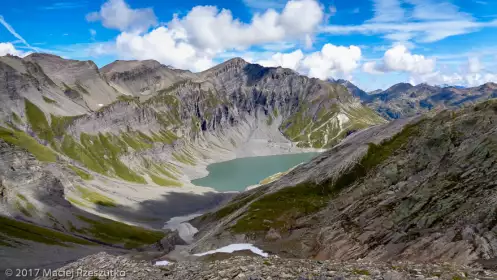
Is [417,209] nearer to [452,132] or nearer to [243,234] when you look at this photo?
[452,132]

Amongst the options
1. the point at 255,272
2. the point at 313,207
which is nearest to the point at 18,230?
the point at 313,207

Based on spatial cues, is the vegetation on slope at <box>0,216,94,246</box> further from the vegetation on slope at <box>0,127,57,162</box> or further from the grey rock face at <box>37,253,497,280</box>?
the vegetation on slope at <box>0,127,57,162</box>

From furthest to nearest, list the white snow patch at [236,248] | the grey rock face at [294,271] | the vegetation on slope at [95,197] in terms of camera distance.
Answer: the vegetation on slope at [95,197] → the white snow patch at [236,248] → the grey rock face at [294,271]

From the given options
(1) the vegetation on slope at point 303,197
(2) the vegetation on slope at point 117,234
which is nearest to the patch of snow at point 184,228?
(2) the vegetation on slope at point 117,234

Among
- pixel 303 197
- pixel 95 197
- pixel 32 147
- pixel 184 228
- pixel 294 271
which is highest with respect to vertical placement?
pixel 32 147

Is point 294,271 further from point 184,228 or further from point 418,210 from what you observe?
point 184,228

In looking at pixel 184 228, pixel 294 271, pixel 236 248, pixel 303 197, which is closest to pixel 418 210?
pixel 294 271

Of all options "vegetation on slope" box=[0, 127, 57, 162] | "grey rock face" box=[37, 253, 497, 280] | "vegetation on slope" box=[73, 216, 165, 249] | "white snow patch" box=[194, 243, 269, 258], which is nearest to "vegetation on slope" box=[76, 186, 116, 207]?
"vegetation on slope" box=[0, 127, 57, 162]

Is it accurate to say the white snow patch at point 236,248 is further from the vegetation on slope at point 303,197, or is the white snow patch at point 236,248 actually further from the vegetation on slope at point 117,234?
the vegetation on slope at point 117,234

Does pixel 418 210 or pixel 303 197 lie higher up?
pixel 303 197
